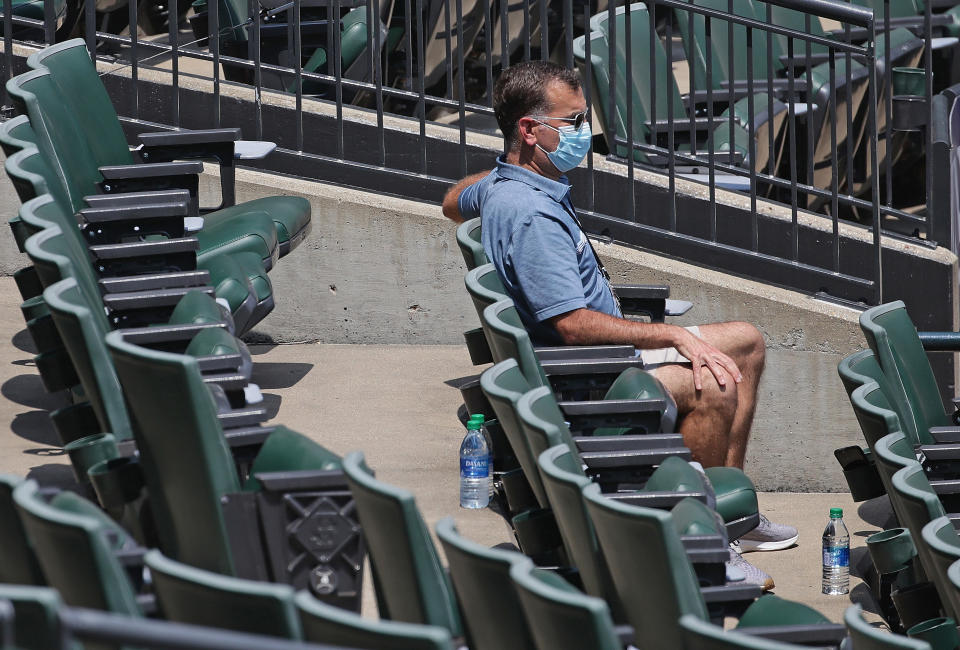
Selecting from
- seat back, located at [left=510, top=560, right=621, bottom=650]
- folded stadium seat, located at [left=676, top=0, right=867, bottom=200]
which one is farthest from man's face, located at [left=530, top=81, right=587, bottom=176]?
seat back, located at [left=510, top=560, right=621, bottom=650]

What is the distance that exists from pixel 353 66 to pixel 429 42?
1.31 ft

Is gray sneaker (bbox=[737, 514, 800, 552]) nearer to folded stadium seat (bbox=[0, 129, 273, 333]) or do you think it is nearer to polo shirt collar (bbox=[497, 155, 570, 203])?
polo shirt collar (bbox=[497, 155, 570, 203])

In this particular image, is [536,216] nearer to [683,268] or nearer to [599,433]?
[599,433]

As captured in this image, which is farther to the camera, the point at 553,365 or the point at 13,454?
the point at 13,454

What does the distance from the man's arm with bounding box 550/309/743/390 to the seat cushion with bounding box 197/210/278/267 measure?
3.31 feet

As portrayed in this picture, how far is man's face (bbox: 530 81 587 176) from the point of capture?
380 centimetres

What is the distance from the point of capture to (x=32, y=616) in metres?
1.41

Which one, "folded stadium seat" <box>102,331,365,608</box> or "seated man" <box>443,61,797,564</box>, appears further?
"seated man" <box>443,61,797,564</box>

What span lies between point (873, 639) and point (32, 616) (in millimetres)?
1132

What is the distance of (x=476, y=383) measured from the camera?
3330mm

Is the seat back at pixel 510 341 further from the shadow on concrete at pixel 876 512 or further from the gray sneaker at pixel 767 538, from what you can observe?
the shadow on concrete at pixel 876 512

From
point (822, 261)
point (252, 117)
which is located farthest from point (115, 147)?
point (822, 261)

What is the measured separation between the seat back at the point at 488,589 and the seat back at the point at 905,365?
5.57 feet

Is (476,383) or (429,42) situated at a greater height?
(429,42)
